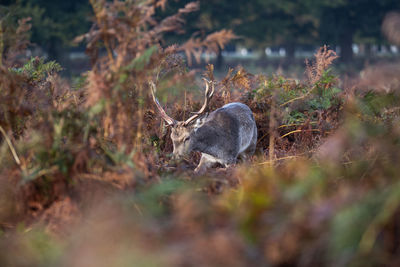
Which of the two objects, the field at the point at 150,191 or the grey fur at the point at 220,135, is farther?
the grey fur at the point at 220,135

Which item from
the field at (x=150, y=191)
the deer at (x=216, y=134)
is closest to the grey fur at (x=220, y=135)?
the deer at (x=216, y=134)

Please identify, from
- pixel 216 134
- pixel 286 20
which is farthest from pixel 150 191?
pixel 286 20

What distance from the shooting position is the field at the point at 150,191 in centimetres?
275

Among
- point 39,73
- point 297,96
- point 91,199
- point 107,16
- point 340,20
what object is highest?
point 107,16

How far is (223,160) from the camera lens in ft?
24.7

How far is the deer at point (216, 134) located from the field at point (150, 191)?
1798 millimetres

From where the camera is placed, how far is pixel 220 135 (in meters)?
7.63

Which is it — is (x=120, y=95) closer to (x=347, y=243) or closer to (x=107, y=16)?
(x=107, y=16)

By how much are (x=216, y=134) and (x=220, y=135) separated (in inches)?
3.0

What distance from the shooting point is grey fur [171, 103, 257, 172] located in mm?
7191

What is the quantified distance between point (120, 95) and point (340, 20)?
124 feet

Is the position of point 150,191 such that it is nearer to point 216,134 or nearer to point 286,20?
point 216,134

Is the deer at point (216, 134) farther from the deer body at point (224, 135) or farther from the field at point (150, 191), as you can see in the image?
the field at point (150, 191)

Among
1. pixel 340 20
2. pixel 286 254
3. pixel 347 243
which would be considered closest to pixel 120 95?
pixel 286 254
